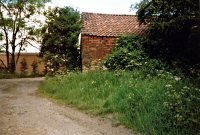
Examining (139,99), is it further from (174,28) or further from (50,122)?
(174,28)

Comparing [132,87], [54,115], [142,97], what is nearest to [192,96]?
[142,97]

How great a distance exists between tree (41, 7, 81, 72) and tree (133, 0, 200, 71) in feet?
42.3

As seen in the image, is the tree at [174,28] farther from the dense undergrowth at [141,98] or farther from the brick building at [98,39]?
the brick building at [98,39]

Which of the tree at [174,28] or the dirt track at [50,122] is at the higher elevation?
the tree at [174,28]

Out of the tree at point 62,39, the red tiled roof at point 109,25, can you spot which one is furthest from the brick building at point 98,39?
the tree at point 62,39

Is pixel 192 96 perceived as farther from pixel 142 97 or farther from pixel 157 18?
pixel 157 18

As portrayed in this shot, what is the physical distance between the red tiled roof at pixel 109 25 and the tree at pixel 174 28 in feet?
20.1

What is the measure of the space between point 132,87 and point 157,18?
27.8 feet

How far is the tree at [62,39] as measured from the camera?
32312 millimetres

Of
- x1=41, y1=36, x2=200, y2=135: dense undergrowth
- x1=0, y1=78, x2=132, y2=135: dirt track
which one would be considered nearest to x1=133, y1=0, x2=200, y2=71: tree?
x1=41, y1=36, x2=200, y2=135: dense undergrowth

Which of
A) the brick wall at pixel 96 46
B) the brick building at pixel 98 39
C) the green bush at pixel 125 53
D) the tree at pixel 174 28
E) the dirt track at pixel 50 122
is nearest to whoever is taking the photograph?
the dirt track at pixel 50 122

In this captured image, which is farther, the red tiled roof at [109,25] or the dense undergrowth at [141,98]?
the red tiled roof at [109,25]

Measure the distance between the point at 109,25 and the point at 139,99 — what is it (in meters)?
18.5

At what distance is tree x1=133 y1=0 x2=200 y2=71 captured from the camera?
54.2 feet
